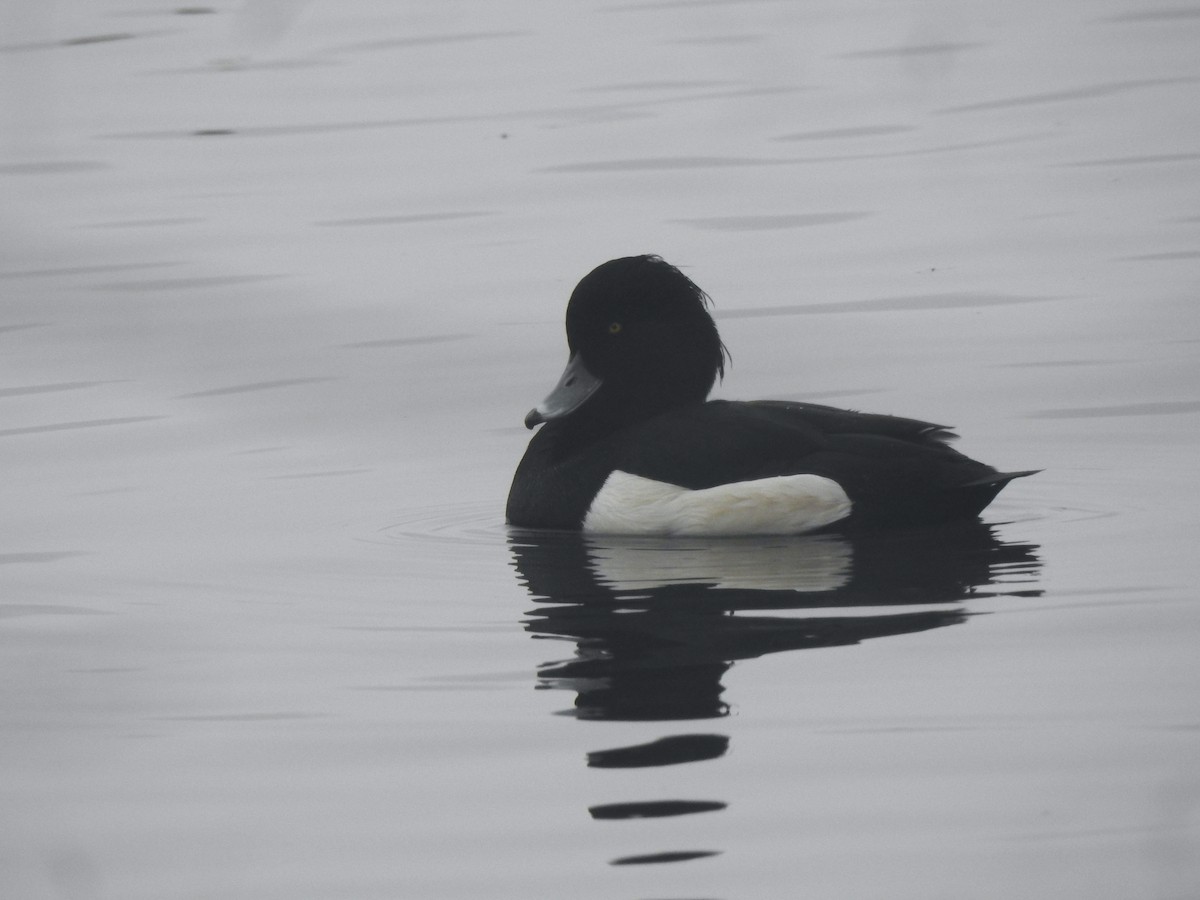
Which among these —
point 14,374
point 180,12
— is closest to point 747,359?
point 14,374

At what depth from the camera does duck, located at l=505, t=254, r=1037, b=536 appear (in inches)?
315

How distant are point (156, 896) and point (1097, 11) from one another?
58.6 feet

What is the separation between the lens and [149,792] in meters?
5.47

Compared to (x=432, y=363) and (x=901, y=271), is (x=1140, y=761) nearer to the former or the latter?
(x=432, y=363)

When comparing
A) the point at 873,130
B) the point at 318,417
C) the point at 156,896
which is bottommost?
the point at 156,896

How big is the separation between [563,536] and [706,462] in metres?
0.61

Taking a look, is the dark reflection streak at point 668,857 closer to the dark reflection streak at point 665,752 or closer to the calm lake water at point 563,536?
the calm lake water at point 563,536

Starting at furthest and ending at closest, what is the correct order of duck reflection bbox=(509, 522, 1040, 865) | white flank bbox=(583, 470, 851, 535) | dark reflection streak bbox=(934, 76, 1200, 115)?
dark reflection streak bbox=(934, 76, 1200, 115) → white flank bbox=(583, 470, 851, 535) → duck reflection bbox=(509, 522, 1040, 865)

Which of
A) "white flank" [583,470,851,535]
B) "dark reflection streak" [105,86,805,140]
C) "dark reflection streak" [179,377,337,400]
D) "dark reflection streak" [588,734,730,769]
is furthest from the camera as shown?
"dark reflection streak" [105,86,805,140]

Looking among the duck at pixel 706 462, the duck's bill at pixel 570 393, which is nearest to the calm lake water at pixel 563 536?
the duck at pixel 706 462

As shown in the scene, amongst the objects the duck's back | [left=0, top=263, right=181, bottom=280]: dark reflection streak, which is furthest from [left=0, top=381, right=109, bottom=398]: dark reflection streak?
the duck's back

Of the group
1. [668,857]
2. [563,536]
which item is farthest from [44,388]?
[668,857]

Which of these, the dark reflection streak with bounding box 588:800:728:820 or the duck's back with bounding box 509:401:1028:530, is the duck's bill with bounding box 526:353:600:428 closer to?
the duck's back with bounding box 509:401:1028:530

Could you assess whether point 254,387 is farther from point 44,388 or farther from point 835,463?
point 835,463
